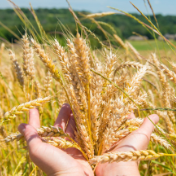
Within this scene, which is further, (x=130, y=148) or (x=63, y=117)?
(x=63, y=117)

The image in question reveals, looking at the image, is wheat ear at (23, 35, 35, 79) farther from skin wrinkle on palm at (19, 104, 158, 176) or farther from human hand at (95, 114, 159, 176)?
human hand at (95, 114, 159, 176)

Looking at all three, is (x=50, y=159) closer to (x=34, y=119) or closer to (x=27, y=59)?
(x=34, y=119)

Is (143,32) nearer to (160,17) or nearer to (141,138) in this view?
(160,17)

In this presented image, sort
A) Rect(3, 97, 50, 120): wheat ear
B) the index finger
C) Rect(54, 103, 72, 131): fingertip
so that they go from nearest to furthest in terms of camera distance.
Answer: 1. Rect(3, 97, 50, 120): wheat ear
2. the index finger
3. Rect(54, 103, 72, 131): fingertip

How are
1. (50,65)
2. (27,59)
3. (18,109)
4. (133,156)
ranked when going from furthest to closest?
(27,59) < (50,65) < (18,109) < (133,156)

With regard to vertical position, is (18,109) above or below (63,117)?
above

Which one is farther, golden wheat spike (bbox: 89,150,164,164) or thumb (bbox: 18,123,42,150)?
thumb (bbox: 18,123,42,150)

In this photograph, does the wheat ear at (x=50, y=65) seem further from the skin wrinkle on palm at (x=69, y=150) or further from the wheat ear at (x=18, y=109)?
the skin wrinkle on palm at (x=69, y=150)

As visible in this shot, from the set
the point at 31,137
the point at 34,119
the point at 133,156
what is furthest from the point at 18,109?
the point at 133,156

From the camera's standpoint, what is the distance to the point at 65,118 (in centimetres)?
105

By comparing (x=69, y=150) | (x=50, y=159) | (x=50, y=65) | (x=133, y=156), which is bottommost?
(x=69, y=150)

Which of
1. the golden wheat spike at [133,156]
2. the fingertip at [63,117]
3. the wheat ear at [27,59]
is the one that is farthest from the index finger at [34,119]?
the golden wheat spike at [133,156]

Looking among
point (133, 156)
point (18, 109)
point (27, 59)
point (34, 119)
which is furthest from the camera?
point (27, 59)

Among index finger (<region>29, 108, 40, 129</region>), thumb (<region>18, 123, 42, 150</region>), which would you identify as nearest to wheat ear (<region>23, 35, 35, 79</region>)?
index finger (<region>29, 108, 40, 129</region>)
